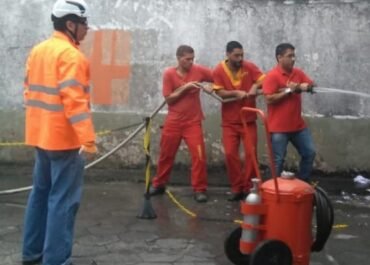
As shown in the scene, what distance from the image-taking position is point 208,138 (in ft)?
28.1

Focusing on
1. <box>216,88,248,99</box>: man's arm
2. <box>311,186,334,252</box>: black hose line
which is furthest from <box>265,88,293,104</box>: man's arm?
<box>311,186,334,252</box>: black hose line

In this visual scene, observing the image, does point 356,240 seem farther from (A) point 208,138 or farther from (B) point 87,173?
(B) point 87,173

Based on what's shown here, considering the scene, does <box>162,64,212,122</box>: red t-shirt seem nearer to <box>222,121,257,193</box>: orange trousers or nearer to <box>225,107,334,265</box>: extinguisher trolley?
<box>222,121,257,193</box>: orange trousers

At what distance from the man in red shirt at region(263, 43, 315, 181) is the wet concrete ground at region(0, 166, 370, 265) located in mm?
778

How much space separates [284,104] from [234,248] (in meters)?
2.58

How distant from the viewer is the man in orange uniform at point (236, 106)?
7676mm

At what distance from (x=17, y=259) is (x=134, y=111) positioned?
11.4 feet

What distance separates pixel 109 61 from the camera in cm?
859

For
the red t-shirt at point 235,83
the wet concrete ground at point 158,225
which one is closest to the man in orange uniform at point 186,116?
the red t-shirt at point 235,83

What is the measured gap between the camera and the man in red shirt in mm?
7309

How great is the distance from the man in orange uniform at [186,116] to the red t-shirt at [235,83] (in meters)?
0.22

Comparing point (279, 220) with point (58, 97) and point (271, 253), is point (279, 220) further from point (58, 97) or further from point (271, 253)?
point (58, 97)

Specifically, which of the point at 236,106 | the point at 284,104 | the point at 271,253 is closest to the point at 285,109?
the point at 284,104

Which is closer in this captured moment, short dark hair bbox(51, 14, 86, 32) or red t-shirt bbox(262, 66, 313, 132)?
short dark hair bbox(51, 14, 86, 32)
